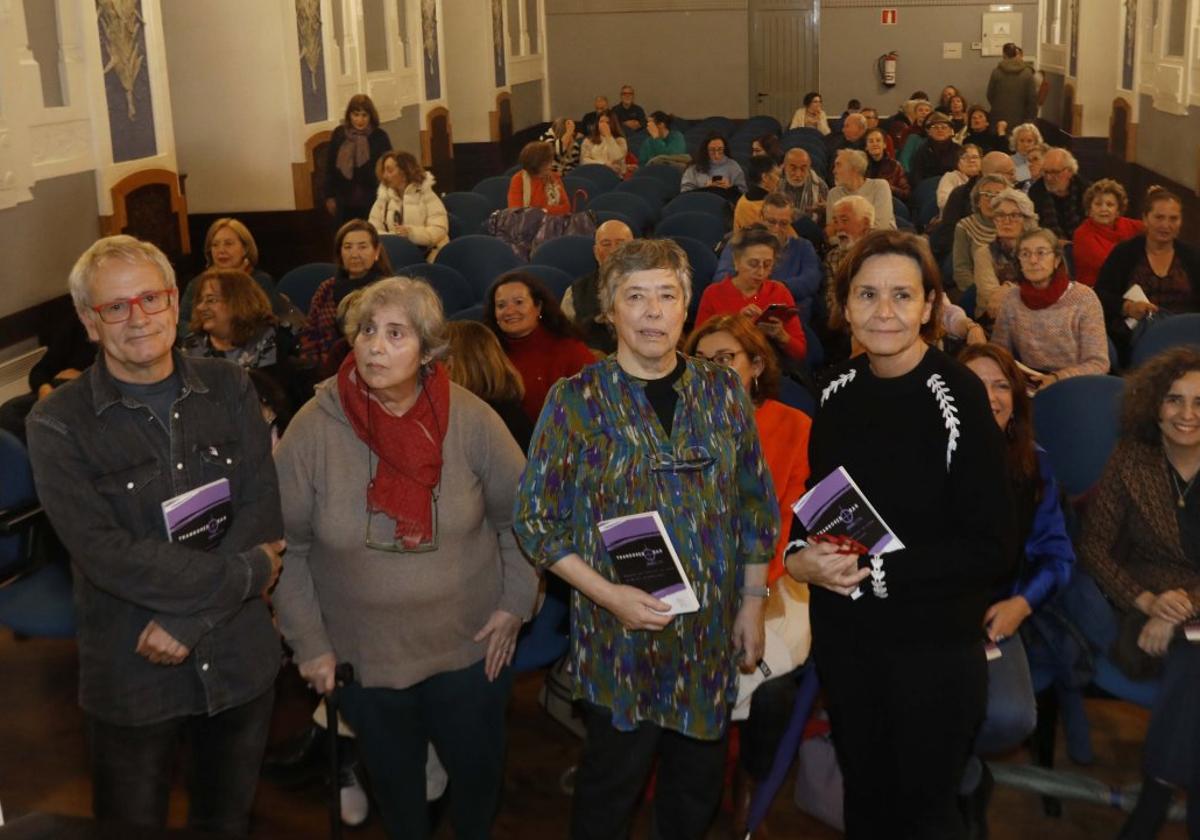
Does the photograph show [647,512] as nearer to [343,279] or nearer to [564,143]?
[343,279]

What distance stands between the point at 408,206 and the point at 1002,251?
12.1 ft

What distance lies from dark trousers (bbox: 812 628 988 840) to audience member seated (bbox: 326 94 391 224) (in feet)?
24.0

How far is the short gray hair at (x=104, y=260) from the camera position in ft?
8.46

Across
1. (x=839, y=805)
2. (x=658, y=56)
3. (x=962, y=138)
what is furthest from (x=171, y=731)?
(x=658, y=56)

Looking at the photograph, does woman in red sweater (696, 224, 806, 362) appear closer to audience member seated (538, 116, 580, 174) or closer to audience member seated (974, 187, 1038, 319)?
audience member seated (974, 187, 1038, 319)

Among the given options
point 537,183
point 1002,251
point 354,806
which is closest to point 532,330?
point 354,806

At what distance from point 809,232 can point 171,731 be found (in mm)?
6030

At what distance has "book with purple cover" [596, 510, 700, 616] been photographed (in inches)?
102

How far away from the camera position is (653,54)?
864 inches

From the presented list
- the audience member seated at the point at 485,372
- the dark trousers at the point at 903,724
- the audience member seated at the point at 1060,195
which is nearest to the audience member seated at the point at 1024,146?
the audience member seated at the point at 1060,195

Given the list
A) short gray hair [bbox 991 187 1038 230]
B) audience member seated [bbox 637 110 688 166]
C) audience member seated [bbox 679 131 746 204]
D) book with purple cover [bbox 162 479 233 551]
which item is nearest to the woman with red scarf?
short gray hair [bbox 991 187 1038 230]

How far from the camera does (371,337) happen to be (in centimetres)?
281

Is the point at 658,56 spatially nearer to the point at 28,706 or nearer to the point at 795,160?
the point at 795,160

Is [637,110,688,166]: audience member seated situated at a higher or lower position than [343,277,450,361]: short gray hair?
lower
